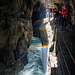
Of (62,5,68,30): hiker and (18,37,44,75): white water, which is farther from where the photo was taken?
(18,37,44,75): white water

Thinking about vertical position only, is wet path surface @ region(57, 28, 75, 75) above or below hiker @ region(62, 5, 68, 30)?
below

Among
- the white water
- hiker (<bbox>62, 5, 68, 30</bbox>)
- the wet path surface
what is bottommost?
the white water

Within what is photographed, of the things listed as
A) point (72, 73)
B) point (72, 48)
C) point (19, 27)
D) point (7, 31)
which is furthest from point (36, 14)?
point (72, 73)

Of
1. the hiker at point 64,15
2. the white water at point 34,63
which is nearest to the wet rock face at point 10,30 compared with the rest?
the hiker at point 64,15

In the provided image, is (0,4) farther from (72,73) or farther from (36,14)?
(36,14)

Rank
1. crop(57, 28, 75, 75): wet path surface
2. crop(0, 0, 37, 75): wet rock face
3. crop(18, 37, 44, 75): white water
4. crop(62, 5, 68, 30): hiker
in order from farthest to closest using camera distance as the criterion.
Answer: crop(18, 37, 44, 75): white water
crop(62, 5, 68, 30): hiker
crop(0, 0, 37, 75): wet rock face
crop(57, 28, 75, 75): wet path surface

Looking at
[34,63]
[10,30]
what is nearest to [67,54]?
[10,30]

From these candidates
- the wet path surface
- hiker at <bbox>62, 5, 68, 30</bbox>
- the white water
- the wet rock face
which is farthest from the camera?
the white water

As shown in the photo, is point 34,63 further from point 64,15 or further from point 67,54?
point 67,54

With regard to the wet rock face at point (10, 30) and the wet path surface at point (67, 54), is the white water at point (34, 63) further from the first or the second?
the wet path surface at point (67, 54)

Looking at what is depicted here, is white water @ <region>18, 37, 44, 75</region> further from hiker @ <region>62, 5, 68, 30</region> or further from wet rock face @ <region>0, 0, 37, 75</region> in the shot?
hiker @ <region>62, 5, 68, 30</region>

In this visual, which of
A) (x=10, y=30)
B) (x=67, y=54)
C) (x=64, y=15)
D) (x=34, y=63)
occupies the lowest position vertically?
(x=34, y=63)

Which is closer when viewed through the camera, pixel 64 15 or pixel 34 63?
pixel 64 15

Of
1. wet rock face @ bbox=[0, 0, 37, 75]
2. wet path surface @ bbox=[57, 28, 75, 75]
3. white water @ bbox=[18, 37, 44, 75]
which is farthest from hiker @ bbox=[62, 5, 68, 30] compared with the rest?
white water @ bbox=[18, 37, 44, 75]
